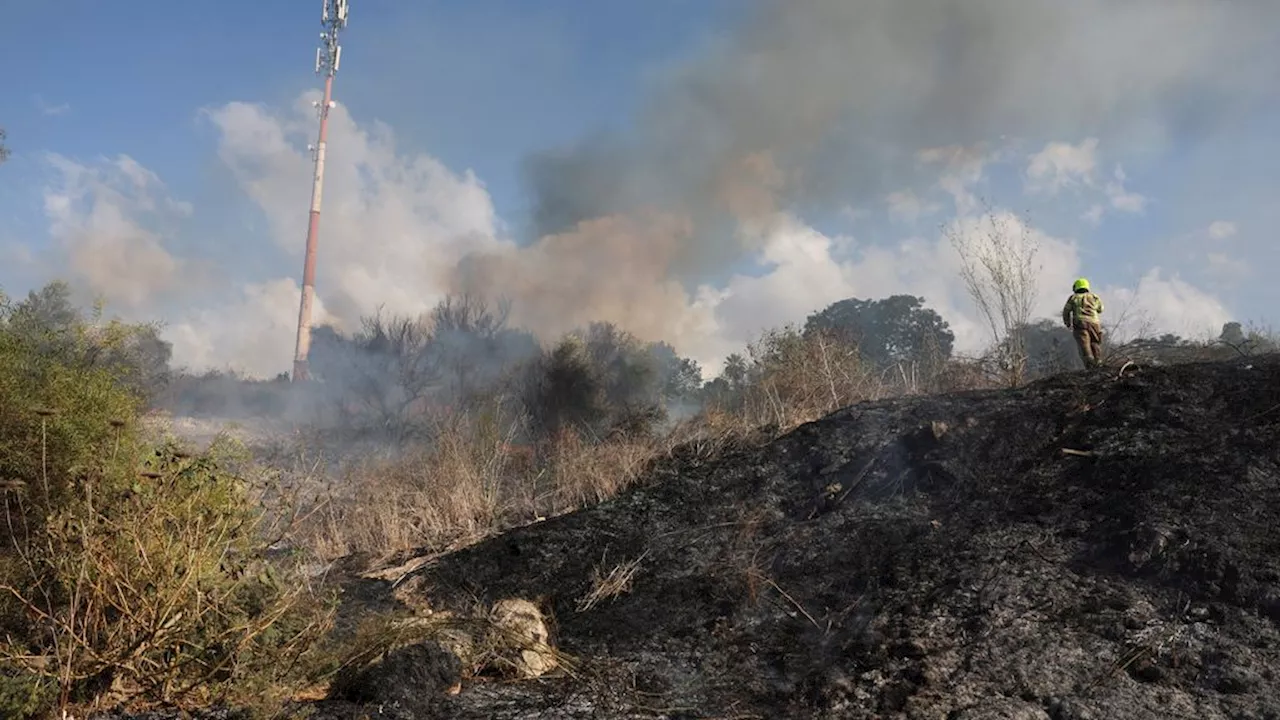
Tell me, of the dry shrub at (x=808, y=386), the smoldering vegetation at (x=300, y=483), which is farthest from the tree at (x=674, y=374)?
the dry shrub at (x=808, y=386)

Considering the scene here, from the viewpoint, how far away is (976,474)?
7129 millimetres

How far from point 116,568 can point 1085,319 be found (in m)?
10.3

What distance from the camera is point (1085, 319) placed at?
9.81 meters

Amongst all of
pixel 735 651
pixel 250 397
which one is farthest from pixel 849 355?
pixel 250 397

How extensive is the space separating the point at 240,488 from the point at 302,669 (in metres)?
→ 1.10

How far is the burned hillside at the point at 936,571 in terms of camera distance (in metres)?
4.28

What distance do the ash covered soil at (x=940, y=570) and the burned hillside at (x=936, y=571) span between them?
20mm

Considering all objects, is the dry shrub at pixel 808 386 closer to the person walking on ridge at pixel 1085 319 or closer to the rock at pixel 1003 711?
the person walking on ridge at pixel 1085 319

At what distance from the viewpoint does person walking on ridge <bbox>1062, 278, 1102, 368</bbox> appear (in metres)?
9.84

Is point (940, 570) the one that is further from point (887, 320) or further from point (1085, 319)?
point (887, 320)

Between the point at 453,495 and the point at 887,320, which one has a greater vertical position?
the point at 887,320

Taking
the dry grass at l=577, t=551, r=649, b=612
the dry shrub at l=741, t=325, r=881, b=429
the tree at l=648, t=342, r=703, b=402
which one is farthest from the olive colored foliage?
the tree at l=648, t=342, r=703, b=402

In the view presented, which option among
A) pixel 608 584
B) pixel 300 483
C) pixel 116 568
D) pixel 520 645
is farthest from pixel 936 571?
pixel 300 483

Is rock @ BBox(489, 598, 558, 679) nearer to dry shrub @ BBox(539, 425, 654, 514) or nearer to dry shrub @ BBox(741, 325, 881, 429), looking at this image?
dry shrub @ BBox(539, 425, 654, 514)
